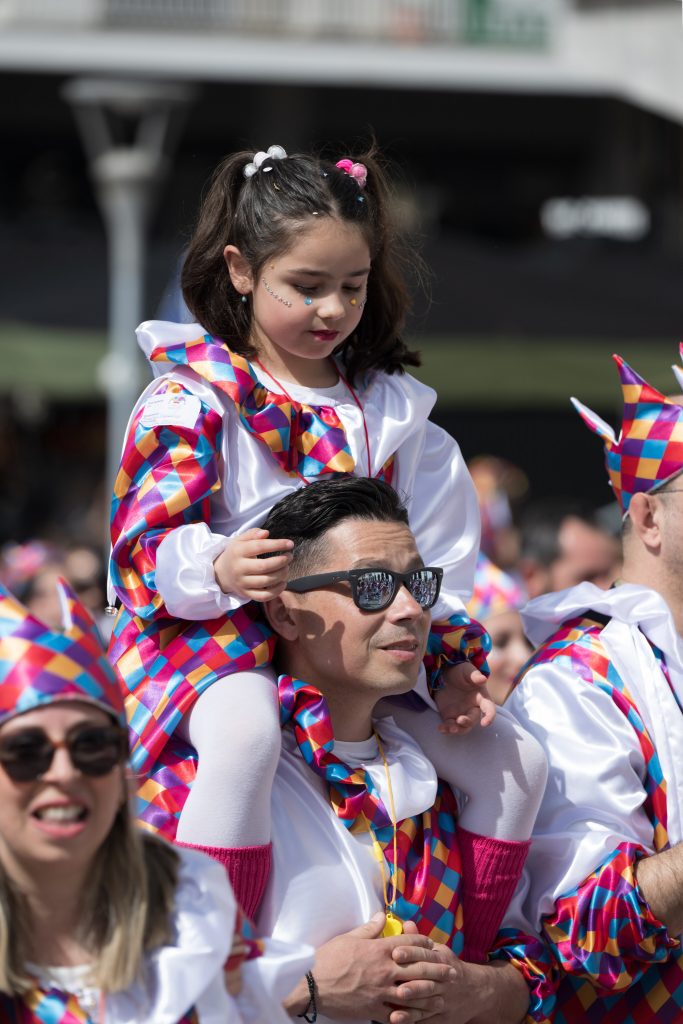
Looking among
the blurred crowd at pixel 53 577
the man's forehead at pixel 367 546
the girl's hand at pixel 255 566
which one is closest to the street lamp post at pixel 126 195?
the blurred crowd at pixel 53 577

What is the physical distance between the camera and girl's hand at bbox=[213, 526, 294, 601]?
3035 mm

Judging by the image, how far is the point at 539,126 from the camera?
21562mm

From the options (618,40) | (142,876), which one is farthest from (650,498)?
(618,40)

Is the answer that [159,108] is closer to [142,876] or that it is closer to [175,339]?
[175,339]

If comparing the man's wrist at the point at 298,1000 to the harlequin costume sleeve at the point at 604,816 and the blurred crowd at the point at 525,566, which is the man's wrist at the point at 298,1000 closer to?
the harlequin costume sleeve at the point at 604,816

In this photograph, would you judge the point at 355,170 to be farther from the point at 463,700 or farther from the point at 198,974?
the point at 198,974

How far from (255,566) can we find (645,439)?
1.30 meters

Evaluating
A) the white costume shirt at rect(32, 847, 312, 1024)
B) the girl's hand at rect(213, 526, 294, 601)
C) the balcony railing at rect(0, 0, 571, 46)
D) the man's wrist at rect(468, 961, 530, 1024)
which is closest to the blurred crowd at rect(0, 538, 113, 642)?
the man's wrist at rect(468, 961, 530, 1024)

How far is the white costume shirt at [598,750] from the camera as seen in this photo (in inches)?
140

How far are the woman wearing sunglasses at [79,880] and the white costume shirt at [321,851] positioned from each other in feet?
1.85

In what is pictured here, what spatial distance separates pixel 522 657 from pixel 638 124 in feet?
55.2

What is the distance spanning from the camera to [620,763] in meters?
3.60

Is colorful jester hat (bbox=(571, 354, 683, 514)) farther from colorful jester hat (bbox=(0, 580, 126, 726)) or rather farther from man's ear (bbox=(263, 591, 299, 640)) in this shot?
colorful jester hat (bbox=(0, 580, 126, 726))

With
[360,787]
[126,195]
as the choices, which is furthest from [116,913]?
[126,195]
